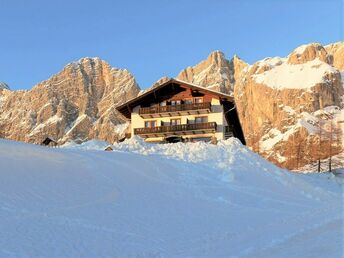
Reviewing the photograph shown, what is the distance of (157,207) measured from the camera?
19.1 meters

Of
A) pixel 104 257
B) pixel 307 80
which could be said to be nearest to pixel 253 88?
pixel 307 80

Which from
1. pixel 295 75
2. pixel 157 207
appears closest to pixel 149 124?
pixel 157 207

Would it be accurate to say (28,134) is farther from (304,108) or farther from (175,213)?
(175,213)

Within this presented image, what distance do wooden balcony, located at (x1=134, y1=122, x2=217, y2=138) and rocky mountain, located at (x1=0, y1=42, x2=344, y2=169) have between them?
80.2 metres

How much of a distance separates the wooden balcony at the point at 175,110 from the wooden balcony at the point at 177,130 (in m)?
1.78

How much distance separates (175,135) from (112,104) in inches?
5897

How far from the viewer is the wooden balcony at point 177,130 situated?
1818 inches

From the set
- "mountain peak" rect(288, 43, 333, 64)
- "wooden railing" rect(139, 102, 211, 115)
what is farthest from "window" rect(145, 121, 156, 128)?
"mountain peak" rect(288, 43, 333, 64)

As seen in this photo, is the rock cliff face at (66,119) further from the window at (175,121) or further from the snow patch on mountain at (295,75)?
the window at (175,121)

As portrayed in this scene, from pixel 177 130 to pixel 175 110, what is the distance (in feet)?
8.16

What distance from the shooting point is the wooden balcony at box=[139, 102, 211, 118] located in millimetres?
47062

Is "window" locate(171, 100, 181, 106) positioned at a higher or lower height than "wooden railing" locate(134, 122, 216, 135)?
higher

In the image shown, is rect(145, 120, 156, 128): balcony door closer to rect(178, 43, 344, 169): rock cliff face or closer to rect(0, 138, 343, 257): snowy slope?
rect(0, 138, 343, 257): snowy slope

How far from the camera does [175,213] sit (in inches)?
736
